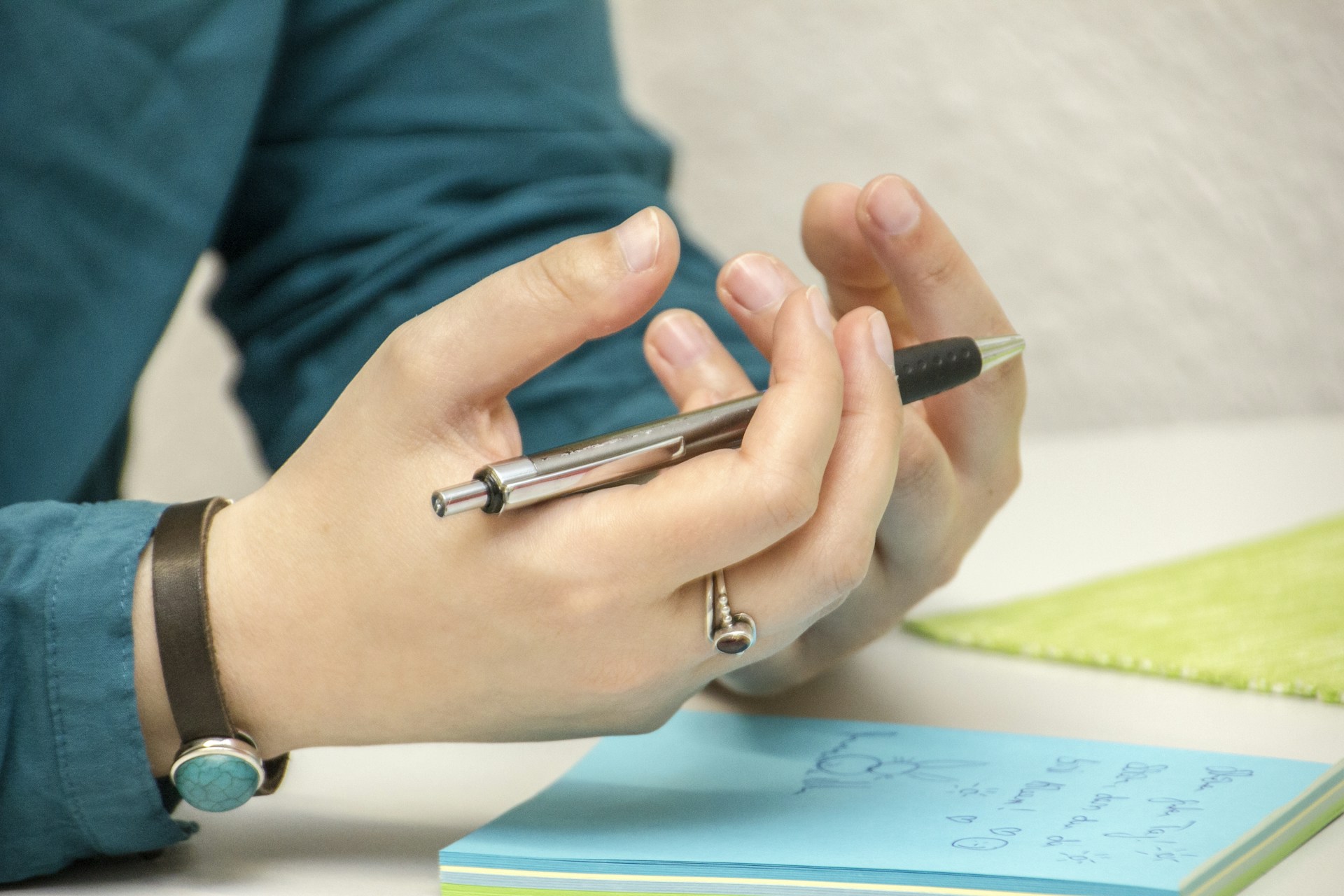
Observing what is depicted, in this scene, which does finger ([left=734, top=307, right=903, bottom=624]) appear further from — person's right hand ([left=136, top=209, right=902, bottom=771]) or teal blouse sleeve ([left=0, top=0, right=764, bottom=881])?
teal blouse sleeve ([left=0, top=0, right=764, bottom=881])

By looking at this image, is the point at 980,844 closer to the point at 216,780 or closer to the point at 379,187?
the point at 216,780

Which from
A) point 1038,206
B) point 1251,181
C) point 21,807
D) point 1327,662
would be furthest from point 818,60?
point 21,807

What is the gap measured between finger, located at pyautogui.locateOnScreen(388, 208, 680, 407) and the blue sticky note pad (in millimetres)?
120

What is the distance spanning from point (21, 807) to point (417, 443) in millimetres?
142

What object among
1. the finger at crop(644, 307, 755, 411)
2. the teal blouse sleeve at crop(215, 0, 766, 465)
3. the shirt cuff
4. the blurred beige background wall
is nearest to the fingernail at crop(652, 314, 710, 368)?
the finger at crop(644, 307, 755, 411)

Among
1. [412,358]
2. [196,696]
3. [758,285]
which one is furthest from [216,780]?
[758,285]

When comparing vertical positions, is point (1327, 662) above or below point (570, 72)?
below

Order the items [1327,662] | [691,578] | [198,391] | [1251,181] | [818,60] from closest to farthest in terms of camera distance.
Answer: [691,578]
[1327,662]
[1251,181]
[818,60]
[198,391]

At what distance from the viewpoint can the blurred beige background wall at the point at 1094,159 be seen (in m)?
0.89

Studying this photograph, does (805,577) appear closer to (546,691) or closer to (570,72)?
(546,691)

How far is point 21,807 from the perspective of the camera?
296 millimetres

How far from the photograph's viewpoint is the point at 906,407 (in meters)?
0.41

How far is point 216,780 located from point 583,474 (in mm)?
131

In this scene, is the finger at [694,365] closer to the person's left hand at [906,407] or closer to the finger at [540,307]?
the person's left hand at [906,407]
